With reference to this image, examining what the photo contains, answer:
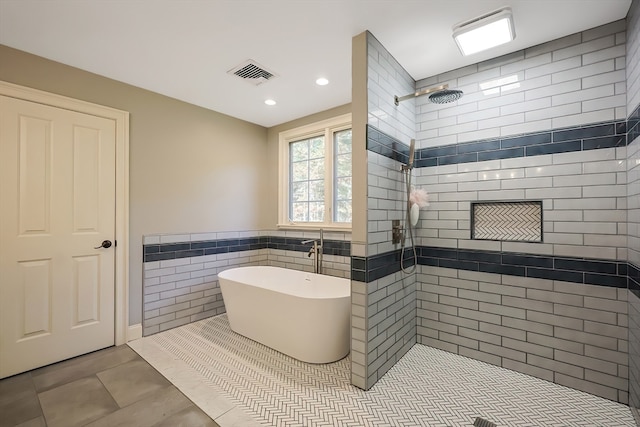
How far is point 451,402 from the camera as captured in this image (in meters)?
1.86

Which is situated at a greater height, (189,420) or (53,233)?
(53,233)

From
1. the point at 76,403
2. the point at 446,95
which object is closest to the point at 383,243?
the point at 446,95

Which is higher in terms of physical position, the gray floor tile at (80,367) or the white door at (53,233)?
the white door at (53,233)

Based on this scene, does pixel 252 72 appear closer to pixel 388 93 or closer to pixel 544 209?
pixel 388 93

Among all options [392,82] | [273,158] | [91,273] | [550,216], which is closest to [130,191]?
[91,273]

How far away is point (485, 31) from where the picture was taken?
1.93 meters

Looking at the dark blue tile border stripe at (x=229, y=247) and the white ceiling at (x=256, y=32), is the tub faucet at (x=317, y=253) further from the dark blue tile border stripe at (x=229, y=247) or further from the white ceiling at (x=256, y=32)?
the white ceiling at (x=256, y=32)

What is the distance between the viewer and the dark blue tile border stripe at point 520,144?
74.0 inches

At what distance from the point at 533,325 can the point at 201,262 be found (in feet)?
10.8

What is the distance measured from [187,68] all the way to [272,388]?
271 centimetres

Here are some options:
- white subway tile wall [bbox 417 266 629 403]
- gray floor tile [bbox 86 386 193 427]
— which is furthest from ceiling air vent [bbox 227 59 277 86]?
gray floor tile [bbox 86 386 193 427]

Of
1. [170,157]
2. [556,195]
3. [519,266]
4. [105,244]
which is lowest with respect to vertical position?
[519,266]

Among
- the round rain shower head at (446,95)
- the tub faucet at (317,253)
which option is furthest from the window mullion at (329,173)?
the round rain shower head at (446,95)

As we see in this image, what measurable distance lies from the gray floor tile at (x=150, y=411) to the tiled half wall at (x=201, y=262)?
114 cm
